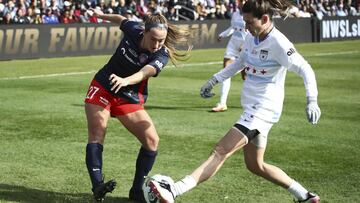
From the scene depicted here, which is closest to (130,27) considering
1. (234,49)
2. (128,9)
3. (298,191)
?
(298,191)

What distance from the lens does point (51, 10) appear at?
92.8 ft

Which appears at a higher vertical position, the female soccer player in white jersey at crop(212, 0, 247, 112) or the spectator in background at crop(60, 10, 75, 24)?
the female soccer player in white jersey at crop(212, 0, 247, 112)

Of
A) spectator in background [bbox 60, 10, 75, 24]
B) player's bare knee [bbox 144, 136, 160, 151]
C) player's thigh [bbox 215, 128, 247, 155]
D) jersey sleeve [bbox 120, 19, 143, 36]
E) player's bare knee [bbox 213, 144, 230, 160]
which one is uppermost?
jersey sleeve [bbox 120, 19, 143, 36]

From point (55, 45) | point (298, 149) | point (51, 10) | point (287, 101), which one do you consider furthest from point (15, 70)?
point (298, 149)

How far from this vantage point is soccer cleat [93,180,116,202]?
6.55 meters

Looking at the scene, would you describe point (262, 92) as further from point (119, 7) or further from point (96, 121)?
point (119, 7)

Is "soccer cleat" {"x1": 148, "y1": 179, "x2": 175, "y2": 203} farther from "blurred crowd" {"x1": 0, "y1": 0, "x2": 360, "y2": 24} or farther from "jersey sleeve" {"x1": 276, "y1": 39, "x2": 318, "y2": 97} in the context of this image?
"blurred crowd" {"x1": 0, "y1": 0, "x2": 360, "y2": 24}

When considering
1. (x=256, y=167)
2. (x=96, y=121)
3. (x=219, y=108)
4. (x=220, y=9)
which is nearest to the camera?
(x=256, y=167)

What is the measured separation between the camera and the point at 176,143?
10.2 metres

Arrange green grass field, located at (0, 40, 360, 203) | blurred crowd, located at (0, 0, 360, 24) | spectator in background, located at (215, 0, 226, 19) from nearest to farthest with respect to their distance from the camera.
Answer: green grass field, located at (0, 40, 360, 203)
blurred crowd, located at (0, 0, 360, 24)
spectator in background, located at (215, 0, 226, 19)

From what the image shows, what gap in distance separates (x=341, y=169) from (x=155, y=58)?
123 inches

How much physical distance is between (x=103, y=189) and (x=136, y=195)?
572 millimetres

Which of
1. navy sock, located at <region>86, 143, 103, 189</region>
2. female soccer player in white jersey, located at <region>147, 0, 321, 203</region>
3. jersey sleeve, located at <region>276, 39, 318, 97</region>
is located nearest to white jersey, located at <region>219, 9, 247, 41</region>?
female soccer player in white jersey, located at <region>147, 0, 321, 203</region>

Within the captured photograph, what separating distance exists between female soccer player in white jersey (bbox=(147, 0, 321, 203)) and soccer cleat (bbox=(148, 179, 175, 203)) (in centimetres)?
19
